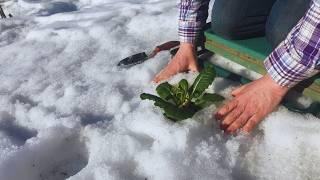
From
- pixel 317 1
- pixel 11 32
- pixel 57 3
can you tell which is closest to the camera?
pixel 317 1

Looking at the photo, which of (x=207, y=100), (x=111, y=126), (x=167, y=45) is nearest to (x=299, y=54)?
(x=207, y=100)

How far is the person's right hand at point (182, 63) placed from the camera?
2.07 metres

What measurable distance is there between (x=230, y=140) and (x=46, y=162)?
2.36ft

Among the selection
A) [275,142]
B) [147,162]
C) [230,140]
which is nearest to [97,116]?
[147,162]

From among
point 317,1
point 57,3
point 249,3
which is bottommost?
point 57,3

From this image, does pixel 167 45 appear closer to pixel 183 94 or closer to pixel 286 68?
pixel 183 94

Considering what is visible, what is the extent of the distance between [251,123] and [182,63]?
1.69 feet

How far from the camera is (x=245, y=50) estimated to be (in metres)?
1.97

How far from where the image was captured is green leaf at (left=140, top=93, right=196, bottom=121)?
67.9 inches

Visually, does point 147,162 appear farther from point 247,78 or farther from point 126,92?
point 247,78

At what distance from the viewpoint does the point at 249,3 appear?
200cm

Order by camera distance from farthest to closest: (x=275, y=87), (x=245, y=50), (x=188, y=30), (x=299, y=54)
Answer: (x=188, y=30) < (x=245, y=50) < (x=275, y=87) < (x=299, y=54)

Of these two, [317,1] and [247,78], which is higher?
[317,1]

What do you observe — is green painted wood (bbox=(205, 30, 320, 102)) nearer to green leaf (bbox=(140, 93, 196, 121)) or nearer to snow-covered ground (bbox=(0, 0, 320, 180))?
snow-covered ground (bbox=(0, 0, 320, 180))
